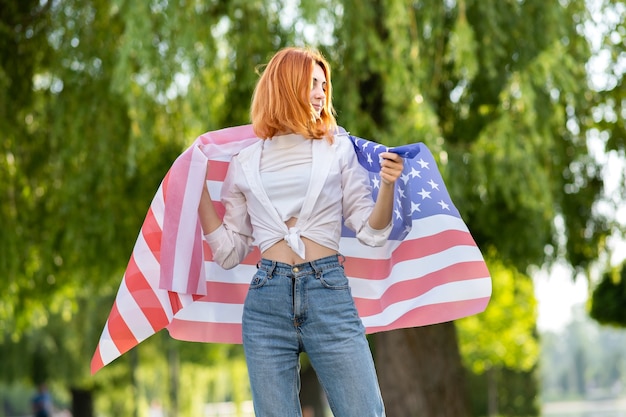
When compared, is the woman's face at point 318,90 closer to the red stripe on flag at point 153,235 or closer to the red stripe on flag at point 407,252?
the red stripe on flag at point 407,252

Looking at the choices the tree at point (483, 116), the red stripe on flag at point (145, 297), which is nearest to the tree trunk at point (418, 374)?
the tree at point (483, 116)

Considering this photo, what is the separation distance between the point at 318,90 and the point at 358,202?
0.38 m

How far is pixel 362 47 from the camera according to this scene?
6.99 m

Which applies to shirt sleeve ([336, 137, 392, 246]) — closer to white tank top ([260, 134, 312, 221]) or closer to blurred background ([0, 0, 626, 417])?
white tank top ([260, 134, 312, 221])

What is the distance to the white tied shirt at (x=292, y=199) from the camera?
10.1ft

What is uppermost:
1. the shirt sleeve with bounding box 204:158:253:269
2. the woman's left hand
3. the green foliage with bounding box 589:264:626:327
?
the woman's left hand

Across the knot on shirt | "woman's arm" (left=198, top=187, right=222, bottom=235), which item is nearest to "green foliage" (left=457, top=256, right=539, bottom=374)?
"woman's arm" (left=198, top=187, right=222, bottom=235)

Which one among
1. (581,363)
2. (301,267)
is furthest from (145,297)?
(581,363)

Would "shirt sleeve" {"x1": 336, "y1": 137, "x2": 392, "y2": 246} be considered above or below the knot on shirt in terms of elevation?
above

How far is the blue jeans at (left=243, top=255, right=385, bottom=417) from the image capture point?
2975mm

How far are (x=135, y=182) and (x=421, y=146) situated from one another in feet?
19.9

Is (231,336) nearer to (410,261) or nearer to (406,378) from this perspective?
(410,261)

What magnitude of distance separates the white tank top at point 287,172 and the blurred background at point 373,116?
10.7ft

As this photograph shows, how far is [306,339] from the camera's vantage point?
9.86ft
